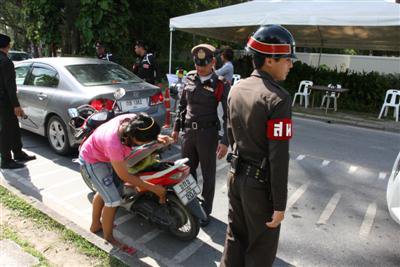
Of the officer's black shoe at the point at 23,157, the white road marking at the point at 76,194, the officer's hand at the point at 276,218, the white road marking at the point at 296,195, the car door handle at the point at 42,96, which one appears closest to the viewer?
the officer's hand at the point at 276,218

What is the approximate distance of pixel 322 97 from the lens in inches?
494

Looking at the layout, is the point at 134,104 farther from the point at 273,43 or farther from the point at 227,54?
the point at 273,43

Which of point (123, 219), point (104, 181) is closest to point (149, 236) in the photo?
point (123, 219)

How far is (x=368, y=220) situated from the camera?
4.21 metres

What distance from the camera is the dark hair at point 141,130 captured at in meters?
2.79

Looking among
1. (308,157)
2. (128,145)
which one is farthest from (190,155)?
(308,157)

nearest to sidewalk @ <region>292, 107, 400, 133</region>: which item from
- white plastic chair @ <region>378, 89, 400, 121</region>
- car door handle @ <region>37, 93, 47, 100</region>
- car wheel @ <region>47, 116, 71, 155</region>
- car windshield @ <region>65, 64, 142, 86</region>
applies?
white plastic chair @ <region>378, 89, 400, 121</region>

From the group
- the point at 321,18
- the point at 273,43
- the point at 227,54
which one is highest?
the point at 321,18

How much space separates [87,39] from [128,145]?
501 inches

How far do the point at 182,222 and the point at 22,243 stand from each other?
146 cm

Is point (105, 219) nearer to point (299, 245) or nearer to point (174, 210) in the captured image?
point (174, 210)

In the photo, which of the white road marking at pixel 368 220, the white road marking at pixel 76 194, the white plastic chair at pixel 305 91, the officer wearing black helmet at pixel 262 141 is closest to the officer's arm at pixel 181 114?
the white road marking at pixel 76 194

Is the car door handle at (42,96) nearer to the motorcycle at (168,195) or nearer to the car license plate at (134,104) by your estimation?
the car license plate at (134,104)

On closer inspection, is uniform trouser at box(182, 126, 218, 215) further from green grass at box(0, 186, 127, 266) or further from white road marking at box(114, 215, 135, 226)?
green grass at box(0, 186, 127, 266)
